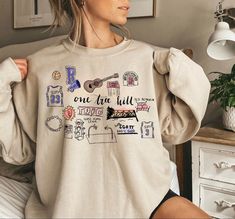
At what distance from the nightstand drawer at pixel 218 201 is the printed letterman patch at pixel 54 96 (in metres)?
0.68

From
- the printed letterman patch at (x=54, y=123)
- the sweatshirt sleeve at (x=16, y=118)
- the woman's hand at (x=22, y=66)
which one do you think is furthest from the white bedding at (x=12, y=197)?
the woman's hand at (x=22, y=66)

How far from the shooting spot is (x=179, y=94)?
34.6 inches

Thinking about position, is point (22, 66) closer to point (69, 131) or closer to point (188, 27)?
point (69, 131)

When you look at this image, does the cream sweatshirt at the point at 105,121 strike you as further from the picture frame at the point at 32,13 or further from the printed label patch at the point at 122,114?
the picture frame at the point at 32,13

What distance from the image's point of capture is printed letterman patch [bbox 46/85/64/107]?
966mm

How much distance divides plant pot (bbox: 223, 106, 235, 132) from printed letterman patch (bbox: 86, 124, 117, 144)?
58 cm

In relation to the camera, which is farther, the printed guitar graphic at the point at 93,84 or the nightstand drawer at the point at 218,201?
the nightstand drawer at the point at 218,201

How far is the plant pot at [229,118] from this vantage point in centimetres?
128

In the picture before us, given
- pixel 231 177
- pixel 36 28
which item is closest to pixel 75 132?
pixel 231 177

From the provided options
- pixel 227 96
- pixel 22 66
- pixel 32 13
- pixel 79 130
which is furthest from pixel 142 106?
pixel 32 13

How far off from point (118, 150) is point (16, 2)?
1.50m

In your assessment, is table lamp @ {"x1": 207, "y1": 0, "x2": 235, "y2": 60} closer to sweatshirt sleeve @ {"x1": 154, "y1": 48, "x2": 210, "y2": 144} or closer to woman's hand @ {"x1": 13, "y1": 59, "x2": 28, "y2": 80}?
sweatshirt sleeve @ {"x1": 154, "y1": 48, "x2": 210, "y2": 144}

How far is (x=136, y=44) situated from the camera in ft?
3.28

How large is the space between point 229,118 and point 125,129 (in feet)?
1.87
